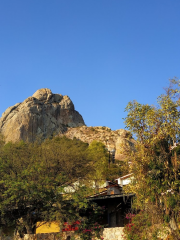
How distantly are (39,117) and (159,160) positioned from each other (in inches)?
3038

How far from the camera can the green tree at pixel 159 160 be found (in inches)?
680

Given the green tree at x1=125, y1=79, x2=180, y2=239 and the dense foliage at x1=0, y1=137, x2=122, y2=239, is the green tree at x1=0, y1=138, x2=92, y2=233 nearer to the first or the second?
the dense foliage at x1=0, y1=137, x2=122, y2=239

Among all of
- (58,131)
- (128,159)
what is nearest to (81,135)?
(58,131)

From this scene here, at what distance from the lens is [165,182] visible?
57.9 ft

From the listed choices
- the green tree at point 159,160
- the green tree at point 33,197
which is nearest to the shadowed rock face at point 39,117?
the green tree at point 33,197

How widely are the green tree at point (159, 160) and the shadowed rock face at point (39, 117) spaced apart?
6453 centimetres

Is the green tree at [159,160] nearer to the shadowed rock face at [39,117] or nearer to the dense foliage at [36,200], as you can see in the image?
the dense foliage at [36,200]

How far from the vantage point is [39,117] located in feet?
305

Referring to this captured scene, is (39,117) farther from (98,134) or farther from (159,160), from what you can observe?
(159,160)

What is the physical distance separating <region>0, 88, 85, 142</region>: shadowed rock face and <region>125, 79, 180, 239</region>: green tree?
64.5 metres

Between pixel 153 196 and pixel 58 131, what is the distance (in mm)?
77569

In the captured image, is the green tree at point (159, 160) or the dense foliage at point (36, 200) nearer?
the green tree at point (159, 160)

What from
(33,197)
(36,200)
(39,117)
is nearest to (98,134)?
(39,117)

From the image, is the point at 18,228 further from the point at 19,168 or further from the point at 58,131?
the point at 58,131
